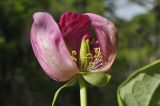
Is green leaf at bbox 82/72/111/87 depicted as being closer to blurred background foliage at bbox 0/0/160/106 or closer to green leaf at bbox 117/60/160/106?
green leaf at bbox 117/60/160/106

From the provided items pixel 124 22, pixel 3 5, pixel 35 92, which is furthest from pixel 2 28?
pixel 124 22

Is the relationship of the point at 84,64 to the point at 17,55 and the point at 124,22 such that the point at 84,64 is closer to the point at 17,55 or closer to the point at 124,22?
the point at 17,55

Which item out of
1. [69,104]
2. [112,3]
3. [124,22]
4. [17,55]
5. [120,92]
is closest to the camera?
[120,92]

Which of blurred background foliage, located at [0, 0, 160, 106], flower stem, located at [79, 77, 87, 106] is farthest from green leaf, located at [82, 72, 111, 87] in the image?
blurred background foliage, located at [0, 0, 160, 106]

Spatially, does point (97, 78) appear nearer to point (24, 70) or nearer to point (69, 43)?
point (69, 43)

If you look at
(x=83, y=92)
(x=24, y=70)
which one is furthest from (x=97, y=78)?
(x=24, y=70)

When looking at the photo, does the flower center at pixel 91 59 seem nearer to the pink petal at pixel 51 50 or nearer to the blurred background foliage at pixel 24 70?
the pink petal at pixel 51 50
